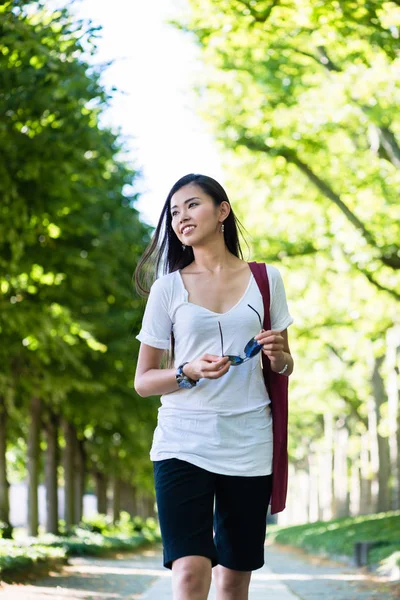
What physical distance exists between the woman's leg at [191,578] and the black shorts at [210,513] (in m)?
0.03

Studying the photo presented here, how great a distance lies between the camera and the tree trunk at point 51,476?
23.8 m

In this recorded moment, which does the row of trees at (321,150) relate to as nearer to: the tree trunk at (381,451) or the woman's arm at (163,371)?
the tree trunk at (381,451)

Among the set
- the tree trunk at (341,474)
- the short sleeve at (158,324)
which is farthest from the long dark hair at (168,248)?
the tree trunk at (341,474)

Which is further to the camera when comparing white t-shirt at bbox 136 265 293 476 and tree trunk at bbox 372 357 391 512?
tree trunk at bbox 372 357 391 512

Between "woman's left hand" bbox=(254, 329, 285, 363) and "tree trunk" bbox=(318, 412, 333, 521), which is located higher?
"woman's left hand" bbox=(254, 329, 285, 363)

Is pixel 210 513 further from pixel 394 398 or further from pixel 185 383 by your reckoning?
pixel 394 398

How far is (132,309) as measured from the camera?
69.4 feet

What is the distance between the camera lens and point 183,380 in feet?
12.7

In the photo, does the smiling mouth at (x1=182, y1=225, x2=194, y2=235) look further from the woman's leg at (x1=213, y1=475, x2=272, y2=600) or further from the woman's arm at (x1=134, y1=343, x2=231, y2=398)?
the woman's leg at (x1=213, y1=475, x2=272, y2=600)

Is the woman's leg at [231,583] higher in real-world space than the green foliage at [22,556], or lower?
higher

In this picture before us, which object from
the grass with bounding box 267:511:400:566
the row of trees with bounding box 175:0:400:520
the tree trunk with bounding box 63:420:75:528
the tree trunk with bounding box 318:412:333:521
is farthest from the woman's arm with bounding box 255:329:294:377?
the tree trunk with bounding box 318:412:333:521

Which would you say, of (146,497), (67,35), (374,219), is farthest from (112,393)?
(146,497)

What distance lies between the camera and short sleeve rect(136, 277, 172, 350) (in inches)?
160

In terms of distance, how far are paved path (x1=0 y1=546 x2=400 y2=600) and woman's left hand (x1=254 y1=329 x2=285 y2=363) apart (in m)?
6.86
